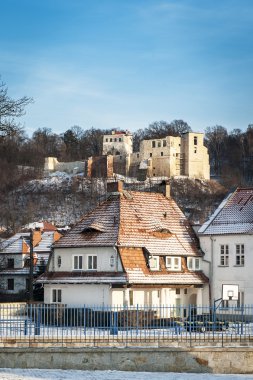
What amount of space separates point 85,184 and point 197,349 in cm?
12951

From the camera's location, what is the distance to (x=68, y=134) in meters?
196

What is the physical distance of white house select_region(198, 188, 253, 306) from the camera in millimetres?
45344

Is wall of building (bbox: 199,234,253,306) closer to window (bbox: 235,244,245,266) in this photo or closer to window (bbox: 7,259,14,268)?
window (bbox: 235,244,245,266)

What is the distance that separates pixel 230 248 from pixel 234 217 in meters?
2.00

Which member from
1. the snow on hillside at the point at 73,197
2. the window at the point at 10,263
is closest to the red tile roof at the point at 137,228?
the window at the point at 10,263

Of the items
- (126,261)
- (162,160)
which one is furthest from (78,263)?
(162,160)

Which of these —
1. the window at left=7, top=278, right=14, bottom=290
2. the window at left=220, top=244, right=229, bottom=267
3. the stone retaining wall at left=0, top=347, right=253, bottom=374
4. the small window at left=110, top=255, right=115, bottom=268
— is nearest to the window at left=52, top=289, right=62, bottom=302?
the small window at left=110, top=255, right=115, bottom=268

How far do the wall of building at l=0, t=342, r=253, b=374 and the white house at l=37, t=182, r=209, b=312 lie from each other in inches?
544

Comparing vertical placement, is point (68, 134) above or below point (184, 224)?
above

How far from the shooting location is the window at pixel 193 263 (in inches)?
1848

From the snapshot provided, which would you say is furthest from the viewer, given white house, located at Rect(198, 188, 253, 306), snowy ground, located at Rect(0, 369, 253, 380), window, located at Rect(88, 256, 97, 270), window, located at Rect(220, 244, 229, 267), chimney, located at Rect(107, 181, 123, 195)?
chimney, located at Rect(107, 181, 123, 195)

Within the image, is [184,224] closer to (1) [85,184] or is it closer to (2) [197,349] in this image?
(2) [197,349]

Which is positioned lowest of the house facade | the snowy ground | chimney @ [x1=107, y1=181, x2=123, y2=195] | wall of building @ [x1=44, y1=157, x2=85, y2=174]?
the snowy ground

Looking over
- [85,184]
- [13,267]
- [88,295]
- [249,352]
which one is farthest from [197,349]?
[85,184]
